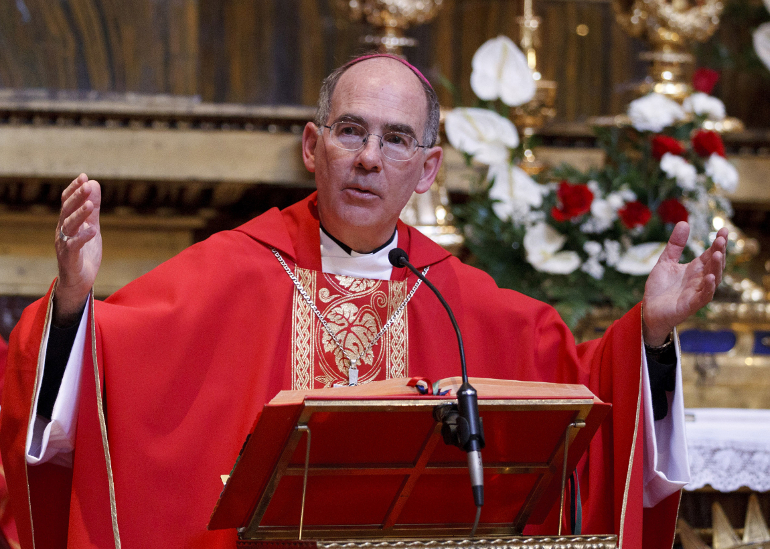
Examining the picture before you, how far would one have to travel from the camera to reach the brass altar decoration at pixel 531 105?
4.36 meters

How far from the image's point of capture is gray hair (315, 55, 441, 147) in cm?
287

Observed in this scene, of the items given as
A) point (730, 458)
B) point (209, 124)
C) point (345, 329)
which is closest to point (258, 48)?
point (209, 124)

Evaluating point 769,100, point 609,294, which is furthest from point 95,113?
point 769,100

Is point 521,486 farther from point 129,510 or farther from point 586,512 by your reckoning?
point 129,510

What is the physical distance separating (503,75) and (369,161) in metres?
1.63

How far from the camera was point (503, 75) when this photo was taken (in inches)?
163

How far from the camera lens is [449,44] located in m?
5.22

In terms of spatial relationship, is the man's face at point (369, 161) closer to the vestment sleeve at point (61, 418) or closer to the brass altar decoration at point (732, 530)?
the vestment sleeve at point (61, 418)

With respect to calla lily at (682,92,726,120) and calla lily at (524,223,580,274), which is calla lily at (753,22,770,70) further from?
calla lily at (524,223,580,274)

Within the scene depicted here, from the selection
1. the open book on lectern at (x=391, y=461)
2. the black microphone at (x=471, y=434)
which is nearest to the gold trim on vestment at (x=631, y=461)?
the open book on lectern at (x=391, y=461)

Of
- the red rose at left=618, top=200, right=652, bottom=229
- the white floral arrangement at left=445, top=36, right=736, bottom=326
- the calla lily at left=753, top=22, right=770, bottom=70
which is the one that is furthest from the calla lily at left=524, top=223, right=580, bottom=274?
the calla lily at left=753, top=22, right=770, bottom=70

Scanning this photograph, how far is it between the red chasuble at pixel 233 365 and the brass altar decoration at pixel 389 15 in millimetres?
1543

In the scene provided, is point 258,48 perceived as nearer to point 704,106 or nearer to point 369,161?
point 704,106

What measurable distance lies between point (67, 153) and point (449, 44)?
2.09 meters
